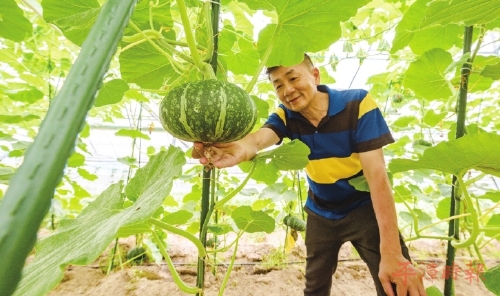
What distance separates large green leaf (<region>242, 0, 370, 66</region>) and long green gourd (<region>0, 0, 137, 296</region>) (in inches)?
29.2

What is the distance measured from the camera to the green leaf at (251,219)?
147cm

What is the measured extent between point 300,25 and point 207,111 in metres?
0.43

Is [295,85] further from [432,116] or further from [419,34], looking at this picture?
[432,116]

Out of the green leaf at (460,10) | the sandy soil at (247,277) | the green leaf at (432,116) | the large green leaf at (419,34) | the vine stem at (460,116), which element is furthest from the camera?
the sandy soil at (247,277)

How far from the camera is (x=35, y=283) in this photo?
1.65 feet

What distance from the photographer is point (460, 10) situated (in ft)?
2.03

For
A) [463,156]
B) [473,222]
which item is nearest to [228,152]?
[463,156]

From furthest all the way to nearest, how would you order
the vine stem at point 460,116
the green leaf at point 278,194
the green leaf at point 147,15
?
the green leaf at point 278,194 < the vine stem at point 460,116 < the green leaf at point 147,15

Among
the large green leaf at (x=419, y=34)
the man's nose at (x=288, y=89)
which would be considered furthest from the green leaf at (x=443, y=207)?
the man's nose at (x=288, y=89)

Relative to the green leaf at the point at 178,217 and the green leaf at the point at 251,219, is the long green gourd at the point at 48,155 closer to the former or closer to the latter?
the green leaf at the point at 178,217

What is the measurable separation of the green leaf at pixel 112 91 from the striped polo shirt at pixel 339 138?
2.19 feet

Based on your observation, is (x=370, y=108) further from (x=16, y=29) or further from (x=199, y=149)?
(x=16, y=29)

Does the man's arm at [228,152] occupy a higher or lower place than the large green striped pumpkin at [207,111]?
lower

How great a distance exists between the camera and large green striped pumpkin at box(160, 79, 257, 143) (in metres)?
0.80
